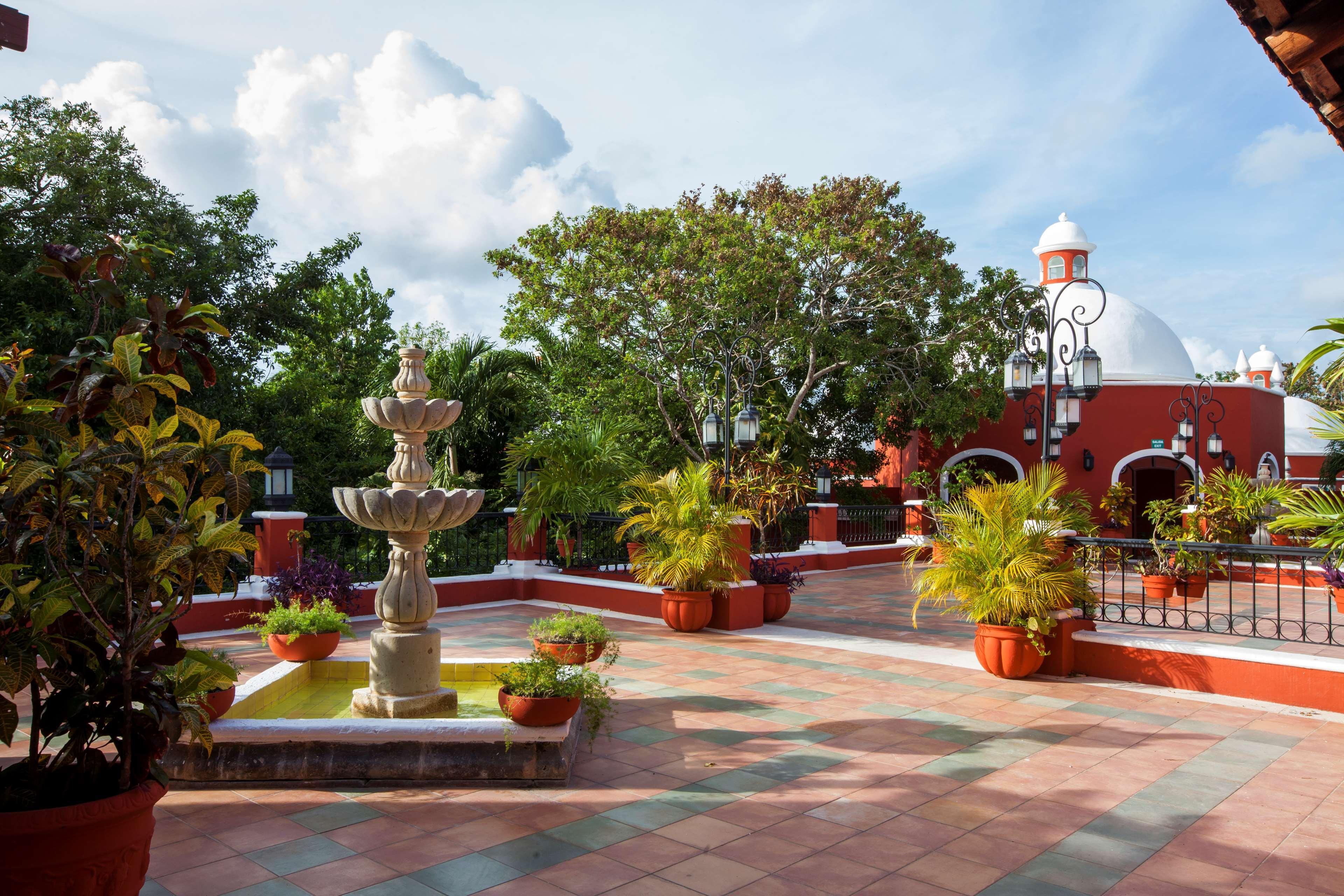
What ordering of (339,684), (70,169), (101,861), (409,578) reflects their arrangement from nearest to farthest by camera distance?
(101,861), (409,578), (339,684), (70,169)

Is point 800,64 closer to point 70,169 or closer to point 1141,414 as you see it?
point 70,169

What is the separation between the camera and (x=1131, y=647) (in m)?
7.39

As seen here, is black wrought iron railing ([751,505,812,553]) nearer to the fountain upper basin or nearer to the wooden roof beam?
the fountain upper basin

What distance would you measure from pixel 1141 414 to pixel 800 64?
17956mm

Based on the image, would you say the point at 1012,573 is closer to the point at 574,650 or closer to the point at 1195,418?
the point at 574,650

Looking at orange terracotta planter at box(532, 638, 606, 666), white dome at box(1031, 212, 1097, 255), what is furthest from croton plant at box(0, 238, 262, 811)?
white dome at box(1031, 212, 1097, 255)

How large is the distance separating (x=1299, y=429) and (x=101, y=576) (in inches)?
1592

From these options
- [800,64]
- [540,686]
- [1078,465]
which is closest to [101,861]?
[540,686]

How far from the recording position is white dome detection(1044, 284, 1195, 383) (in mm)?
26469

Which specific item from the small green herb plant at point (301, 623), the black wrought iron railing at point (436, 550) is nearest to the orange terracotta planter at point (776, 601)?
the black wrought iron railing at point (436, 550)

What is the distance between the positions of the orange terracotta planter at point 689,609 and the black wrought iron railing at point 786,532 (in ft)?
16.8

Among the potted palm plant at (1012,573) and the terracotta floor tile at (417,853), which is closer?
the terracotta floor tile at (417,853)

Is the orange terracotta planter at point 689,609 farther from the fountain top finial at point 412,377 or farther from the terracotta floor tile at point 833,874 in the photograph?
the terracotta floor tile at point 833,874

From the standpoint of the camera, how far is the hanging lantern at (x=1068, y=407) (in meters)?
10.2
